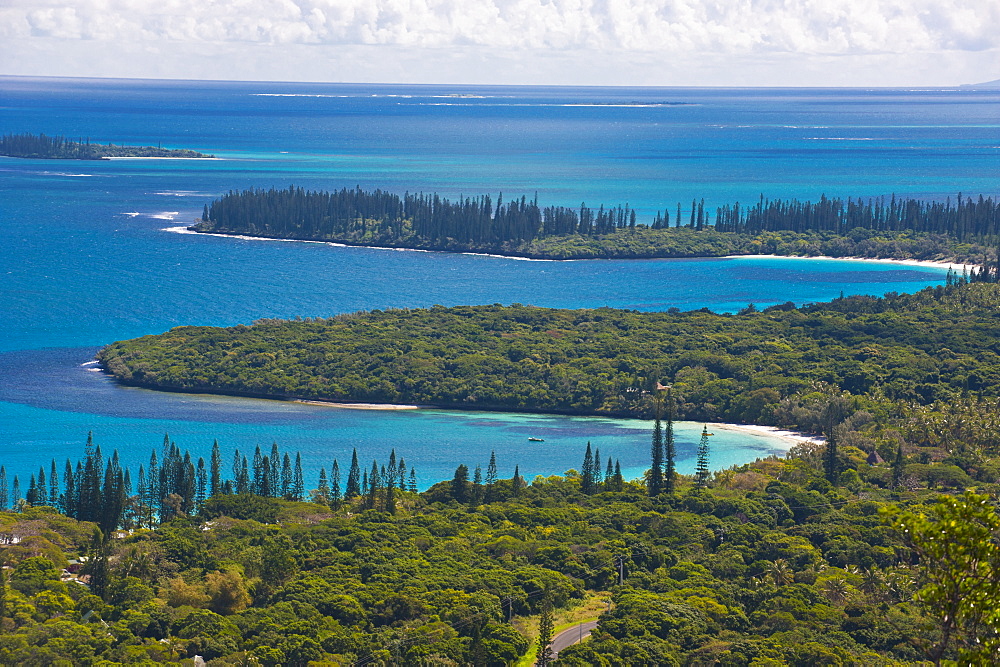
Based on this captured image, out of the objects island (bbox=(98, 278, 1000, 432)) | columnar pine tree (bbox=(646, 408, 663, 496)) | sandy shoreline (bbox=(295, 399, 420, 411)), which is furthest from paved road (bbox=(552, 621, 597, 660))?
sandy shoreline (bbox=(295, 399, 420, 411))

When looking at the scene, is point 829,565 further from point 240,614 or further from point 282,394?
point 282,394

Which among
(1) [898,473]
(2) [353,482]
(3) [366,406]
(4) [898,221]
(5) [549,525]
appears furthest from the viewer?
(4) [898,221]

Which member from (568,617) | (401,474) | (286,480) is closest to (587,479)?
(401,474)

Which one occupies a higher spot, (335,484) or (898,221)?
(898,221)

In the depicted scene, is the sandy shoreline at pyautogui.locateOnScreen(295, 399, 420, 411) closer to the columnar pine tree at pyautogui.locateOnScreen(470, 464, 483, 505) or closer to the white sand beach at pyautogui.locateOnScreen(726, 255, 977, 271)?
the columnar pine tree at pyautogui.locateOnScreen(470, 464, 483, 505)

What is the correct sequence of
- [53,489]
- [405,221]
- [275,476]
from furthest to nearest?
[405,221], [275,476], [53,489]

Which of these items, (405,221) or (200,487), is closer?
(200,487)

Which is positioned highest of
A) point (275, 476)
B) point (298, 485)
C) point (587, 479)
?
point (587, 479)

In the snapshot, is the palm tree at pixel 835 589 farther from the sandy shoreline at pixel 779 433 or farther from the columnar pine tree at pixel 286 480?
the columnar pine tree at pixel 286 480

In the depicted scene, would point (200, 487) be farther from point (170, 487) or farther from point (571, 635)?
point (571, 635)
